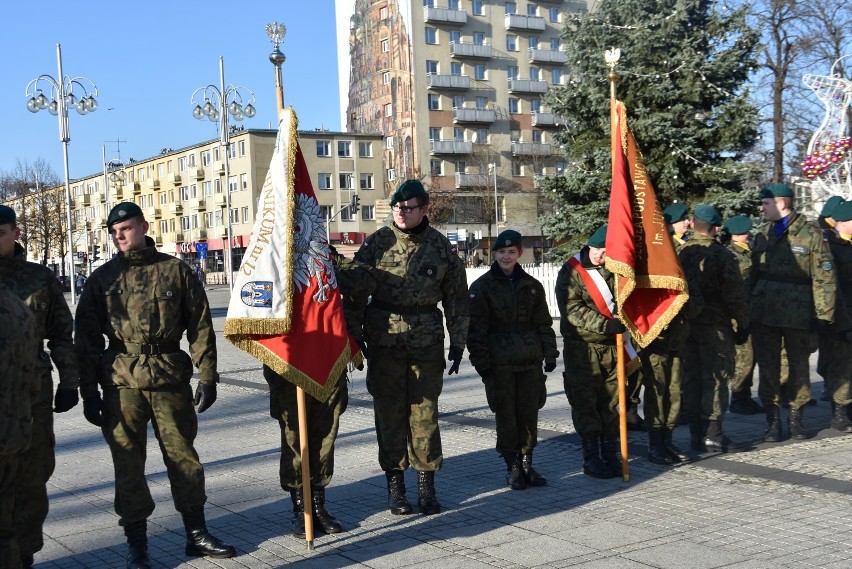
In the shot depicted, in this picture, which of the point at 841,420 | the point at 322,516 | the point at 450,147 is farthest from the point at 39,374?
the point at 450,147

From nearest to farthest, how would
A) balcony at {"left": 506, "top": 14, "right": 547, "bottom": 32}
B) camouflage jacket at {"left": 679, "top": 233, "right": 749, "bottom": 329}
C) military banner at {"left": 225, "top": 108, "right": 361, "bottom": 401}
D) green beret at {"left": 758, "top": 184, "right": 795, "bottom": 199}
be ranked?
military banner at {"left": 225, "top": 108, "right": 361, "bottom": 401}
camouflage jacket at {"left": 679, "top": 233, "right": 749, "bottom": 329}
green beret at {"left": 758, "top": 184, "right": 795, "bottom": 199}
balcony at {"left": 506, "top": 14, "right": 547, "bottom": 32}

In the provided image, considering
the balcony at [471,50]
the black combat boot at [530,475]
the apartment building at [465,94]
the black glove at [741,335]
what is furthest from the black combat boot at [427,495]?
the balcony at [471,50]

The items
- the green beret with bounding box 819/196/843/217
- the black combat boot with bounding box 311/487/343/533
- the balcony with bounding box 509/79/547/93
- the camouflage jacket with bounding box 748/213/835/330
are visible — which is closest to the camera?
the black combat boot with bounding box 311/487/343/533

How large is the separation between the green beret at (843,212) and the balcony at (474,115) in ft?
216

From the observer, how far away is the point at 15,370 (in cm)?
389

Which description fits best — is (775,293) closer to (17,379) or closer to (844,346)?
(844,346)

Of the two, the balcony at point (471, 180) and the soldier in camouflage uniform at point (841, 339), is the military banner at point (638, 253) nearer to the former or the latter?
the soldier in camouflage uniform at point (841, 339)

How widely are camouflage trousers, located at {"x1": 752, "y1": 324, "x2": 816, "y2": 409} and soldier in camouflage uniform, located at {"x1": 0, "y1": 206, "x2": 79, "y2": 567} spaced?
6086 millimetres

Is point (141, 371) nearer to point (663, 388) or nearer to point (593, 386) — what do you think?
point (593, 386)

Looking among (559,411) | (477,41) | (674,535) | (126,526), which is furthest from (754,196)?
(477,41)

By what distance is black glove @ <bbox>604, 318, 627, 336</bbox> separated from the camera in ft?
24.1

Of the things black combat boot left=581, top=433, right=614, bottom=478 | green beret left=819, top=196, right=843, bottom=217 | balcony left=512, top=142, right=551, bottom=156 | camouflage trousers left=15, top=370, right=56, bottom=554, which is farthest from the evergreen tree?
balcony left=512, top=142, right=551, bottom=156

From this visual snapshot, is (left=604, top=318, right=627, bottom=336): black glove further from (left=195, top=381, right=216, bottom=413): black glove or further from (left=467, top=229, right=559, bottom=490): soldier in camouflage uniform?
(left=195, top=381, right=216, bottom=413): black glove

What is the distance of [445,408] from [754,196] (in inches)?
606
